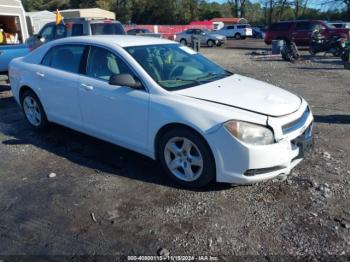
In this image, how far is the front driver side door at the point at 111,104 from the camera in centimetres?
442

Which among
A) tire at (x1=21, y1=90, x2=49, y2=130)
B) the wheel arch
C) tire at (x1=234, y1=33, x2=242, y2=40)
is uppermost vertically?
the wheel arch

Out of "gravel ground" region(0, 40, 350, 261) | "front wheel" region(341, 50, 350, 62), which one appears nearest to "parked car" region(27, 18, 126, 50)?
"gravel ground" region(0, 40, 350, 261)

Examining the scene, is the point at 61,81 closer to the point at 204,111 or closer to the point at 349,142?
the point at 204,111

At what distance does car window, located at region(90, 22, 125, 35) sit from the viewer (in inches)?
500

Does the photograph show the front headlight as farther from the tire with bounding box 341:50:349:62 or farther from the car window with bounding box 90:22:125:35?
the tire with bounding box 341:50:349:62

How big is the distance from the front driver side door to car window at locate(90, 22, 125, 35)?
26.4 feet

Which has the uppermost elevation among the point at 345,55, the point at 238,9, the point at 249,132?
the point at 249,132

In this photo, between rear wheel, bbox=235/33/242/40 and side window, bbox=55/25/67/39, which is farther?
rear wheel, bbox=235/33/242/40

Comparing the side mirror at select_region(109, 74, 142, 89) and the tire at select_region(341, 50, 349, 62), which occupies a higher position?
the side mirror at select_region(109, 74, 142, 89)

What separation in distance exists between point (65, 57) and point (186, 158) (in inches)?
102

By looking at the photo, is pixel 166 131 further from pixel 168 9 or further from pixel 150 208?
pixel 168 9

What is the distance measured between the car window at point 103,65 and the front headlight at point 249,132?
153 centimetres

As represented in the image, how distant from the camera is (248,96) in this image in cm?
426

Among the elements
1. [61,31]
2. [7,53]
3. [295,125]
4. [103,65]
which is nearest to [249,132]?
[295,125]
